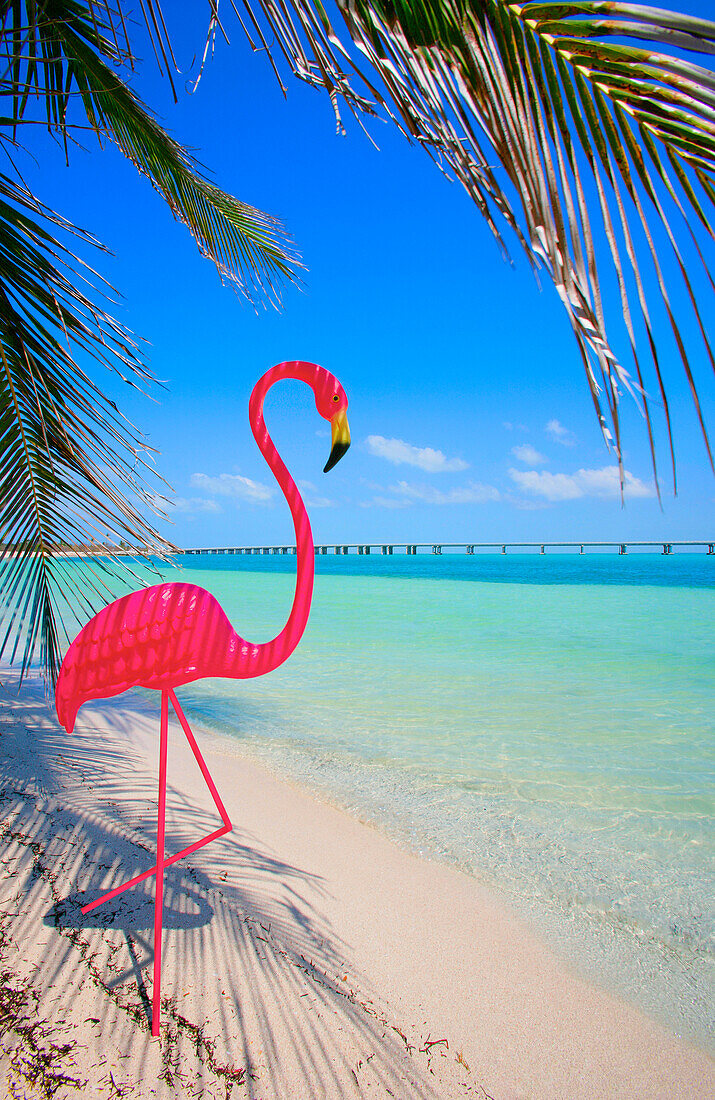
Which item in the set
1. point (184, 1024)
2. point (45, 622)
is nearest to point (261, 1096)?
point (184, 1024)

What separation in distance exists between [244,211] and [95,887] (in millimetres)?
3970

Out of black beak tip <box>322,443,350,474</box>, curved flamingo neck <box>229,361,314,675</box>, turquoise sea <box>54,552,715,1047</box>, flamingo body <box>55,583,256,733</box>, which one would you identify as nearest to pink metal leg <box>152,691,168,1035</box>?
flamingo body <box>55,583,256,733</box>

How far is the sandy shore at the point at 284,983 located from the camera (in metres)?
1.62

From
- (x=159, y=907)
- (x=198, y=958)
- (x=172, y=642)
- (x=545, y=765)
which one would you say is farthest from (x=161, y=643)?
(x=545, y=765)

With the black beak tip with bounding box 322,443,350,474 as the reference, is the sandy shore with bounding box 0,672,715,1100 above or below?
below

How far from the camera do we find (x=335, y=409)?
1.60 m

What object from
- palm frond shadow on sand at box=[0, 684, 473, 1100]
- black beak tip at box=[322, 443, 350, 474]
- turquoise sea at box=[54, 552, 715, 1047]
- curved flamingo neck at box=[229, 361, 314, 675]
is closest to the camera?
black beak tip at box=[322, 443, 350, 474]

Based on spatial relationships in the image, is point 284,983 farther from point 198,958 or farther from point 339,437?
point 339,437

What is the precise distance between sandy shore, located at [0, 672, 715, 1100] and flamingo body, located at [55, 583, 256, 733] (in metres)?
0.96

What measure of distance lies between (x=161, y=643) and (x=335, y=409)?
89 centimetres

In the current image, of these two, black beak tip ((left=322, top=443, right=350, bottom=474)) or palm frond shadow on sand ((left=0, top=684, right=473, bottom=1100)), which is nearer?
black beak tip ((left=322, top=443, right=350, bottom=474))

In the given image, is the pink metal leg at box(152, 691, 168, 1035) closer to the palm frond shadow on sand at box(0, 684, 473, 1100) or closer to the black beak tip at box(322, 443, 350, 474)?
the palm frond shadow on sand at box(0, 684, 473, 1100)

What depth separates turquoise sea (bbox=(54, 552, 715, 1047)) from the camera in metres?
2.64

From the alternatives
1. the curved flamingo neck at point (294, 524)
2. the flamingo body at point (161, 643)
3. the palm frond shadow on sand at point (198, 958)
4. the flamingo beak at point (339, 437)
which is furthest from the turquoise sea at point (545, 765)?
the palm frond shadow on sand at point (198, 958)
